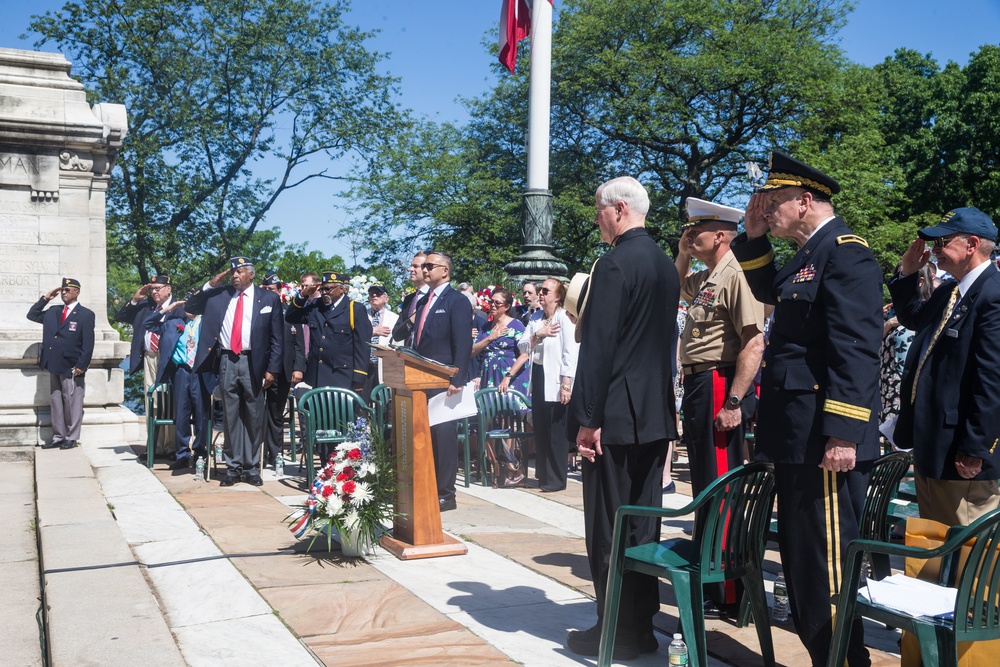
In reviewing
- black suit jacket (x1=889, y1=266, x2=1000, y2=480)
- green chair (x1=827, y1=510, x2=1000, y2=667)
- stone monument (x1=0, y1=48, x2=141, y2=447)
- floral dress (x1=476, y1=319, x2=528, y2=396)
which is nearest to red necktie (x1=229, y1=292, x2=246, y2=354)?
floral dress (x1=476, y1=319, x2=528, y2=396)

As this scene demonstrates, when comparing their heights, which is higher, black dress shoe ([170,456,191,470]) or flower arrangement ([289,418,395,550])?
flower arrangement ([289,418,395,550])

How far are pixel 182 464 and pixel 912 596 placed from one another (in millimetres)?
8383

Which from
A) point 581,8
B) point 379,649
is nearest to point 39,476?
point 379,649

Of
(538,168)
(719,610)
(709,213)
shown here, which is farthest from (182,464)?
(709,213)

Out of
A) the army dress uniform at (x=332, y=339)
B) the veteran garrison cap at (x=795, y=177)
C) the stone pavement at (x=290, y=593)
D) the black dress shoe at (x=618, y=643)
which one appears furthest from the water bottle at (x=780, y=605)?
the army dress uniform at (x=332, y=339)

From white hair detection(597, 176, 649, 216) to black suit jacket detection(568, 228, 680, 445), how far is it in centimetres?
17

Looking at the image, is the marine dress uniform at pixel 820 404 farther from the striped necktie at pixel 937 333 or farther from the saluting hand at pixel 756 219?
the striped necktie at pixel 937 333

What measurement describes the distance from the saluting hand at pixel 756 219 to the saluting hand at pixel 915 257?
830 millimetres

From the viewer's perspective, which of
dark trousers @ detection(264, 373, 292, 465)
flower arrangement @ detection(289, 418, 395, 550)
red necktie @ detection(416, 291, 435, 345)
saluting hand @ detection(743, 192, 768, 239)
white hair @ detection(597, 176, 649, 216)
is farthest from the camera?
dark trousers @ detection(264, 373, 292, 465)

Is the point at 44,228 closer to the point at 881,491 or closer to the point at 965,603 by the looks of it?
the point at 881,491

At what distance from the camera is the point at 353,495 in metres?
6.07

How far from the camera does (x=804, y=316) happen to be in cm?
379

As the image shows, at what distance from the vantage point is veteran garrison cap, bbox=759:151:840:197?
3.89 meters

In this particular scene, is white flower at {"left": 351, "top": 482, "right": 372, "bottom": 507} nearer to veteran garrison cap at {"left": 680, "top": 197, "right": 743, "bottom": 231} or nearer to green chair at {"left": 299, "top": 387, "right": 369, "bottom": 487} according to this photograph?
veteran garrison cap at {"left": 680, "top": 197, "right": 743, "bottom": 231}
